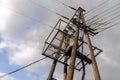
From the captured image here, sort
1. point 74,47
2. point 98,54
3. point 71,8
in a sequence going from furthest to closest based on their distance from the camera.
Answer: point 71,8, point 98,54, point 74,47

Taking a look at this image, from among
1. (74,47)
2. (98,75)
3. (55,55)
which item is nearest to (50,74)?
(55,55)

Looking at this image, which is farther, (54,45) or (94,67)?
(54,45)

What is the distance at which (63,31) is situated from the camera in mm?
16875

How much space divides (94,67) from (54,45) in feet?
17.3

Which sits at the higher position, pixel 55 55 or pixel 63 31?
pixel 63 31

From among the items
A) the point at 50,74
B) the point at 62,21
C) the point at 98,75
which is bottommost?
the point at 98,75

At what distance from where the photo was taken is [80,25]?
14797mm

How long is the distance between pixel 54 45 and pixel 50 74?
100 inches

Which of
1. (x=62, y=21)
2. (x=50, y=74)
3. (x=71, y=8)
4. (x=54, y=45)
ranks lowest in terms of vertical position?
(x=50, y=74)

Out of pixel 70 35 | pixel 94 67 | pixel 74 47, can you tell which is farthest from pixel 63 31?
pixel 94 67

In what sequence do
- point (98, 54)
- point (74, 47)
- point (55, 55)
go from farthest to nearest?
point (55, 55) → point (98, 54) → point (74, 47)

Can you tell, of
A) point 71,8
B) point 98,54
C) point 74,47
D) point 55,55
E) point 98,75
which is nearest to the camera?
point 98,75

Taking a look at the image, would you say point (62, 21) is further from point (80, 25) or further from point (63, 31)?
point (80, 25)

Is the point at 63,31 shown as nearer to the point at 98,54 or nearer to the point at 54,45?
the point at 54,45
